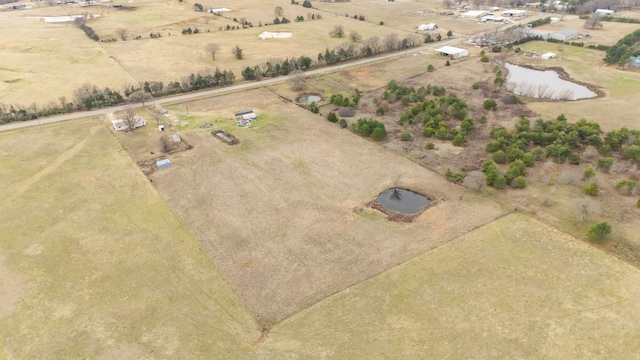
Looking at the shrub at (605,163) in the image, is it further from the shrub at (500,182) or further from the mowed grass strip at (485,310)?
the mowed grass strip at (485,310)

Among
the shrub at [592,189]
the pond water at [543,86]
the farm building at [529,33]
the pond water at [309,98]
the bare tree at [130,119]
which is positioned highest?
the farm building at [529,33]

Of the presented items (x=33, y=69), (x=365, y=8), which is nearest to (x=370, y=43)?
(x=365, y=8)

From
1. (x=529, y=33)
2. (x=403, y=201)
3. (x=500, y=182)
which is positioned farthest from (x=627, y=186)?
(x=529, y=33)

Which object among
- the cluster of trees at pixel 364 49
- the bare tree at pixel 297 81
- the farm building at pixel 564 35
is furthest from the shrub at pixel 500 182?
the farm building at pixel 564 35

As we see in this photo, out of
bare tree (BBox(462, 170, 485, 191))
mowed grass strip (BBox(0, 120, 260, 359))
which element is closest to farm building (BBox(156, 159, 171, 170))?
mowed grass strip (BBox(0, 120, 260, 359))

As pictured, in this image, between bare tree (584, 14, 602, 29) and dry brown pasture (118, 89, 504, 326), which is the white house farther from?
dry brown pasture (118, 89, 504, 326)

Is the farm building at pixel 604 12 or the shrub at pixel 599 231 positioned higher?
the farm building at pixel 604 12

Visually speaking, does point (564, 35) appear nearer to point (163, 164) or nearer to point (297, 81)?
point (297, 81)
